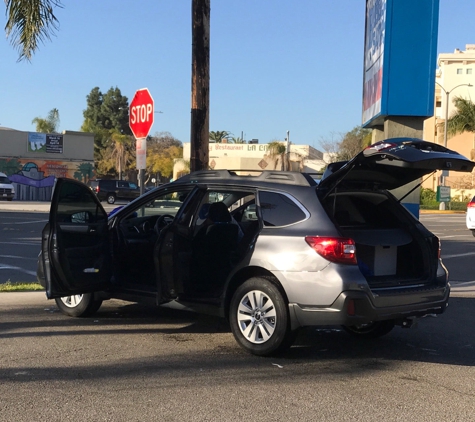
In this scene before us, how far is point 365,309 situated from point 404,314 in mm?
536

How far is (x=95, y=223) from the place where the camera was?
24.5ft

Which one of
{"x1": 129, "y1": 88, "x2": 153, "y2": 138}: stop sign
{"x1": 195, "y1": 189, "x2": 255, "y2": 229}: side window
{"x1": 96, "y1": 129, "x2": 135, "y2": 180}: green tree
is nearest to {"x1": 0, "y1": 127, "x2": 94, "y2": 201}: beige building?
{"x1": 96, "y1": 129, "x2": 135, "y2": 180}: green tree

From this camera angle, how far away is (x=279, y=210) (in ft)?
21.2

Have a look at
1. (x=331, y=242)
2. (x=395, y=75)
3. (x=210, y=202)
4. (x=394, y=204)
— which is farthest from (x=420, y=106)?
(x=331, y=242)

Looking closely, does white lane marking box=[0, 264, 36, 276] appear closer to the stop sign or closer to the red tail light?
the stop sign

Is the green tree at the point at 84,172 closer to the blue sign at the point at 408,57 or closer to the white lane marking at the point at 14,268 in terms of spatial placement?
the white lane marking at the point at 14,268

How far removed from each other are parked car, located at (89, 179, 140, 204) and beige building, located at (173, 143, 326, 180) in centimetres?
1533

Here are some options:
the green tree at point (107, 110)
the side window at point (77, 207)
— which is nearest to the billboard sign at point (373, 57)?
the side window at point (77, 207)

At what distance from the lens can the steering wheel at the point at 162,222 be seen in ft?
25.7

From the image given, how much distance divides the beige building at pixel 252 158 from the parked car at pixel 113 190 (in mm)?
15329

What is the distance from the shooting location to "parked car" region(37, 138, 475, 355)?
6.00 metres

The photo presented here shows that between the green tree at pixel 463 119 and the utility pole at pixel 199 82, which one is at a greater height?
the green tree at pixel 463 119

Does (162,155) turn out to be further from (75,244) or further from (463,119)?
(75,244)

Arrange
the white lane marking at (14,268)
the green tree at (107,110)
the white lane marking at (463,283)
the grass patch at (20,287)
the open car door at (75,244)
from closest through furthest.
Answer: the open car door at (75,244)
the grass patch at (20,287)
the white lane marking at (463,283)
the white lane marking at (14,268)
the green tree at (107,110)
